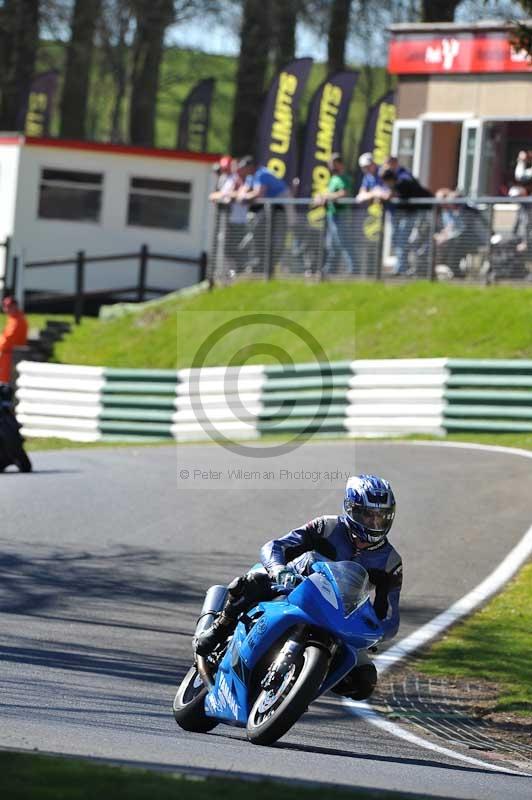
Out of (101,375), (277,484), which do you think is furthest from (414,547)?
(101,375)

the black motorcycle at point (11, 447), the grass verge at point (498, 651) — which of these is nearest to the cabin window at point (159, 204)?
the black motorcycle at point (11, 447)

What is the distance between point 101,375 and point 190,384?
1.89 m

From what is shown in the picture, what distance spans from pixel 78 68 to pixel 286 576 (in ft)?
133

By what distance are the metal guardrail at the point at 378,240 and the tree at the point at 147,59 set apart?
20.1 m

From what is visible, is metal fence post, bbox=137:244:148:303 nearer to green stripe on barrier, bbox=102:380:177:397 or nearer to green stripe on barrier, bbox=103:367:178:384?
green stripe on barrier, bbox=103:367:178:384

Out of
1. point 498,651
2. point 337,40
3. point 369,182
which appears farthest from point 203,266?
point 498,651

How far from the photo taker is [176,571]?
1297 centimetres

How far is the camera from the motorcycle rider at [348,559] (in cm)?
789

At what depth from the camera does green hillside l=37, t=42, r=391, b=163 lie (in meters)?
62.2

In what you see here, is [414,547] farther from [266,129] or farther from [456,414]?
[266,129]

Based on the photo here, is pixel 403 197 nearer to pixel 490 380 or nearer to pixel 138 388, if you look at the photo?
pixel 490 380

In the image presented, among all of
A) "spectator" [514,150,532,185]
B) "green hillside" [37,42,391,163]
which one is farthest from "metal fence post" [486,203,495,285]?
"green hillside" [37,42,391,163]

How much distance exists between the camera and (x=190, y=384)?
2280 cm

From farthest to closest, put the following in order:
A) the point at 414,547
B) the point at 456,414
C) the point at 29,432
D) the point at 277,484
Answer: the point at 29,432 < the point at 456,414 < the point at 277,484 < the point at 414,547
